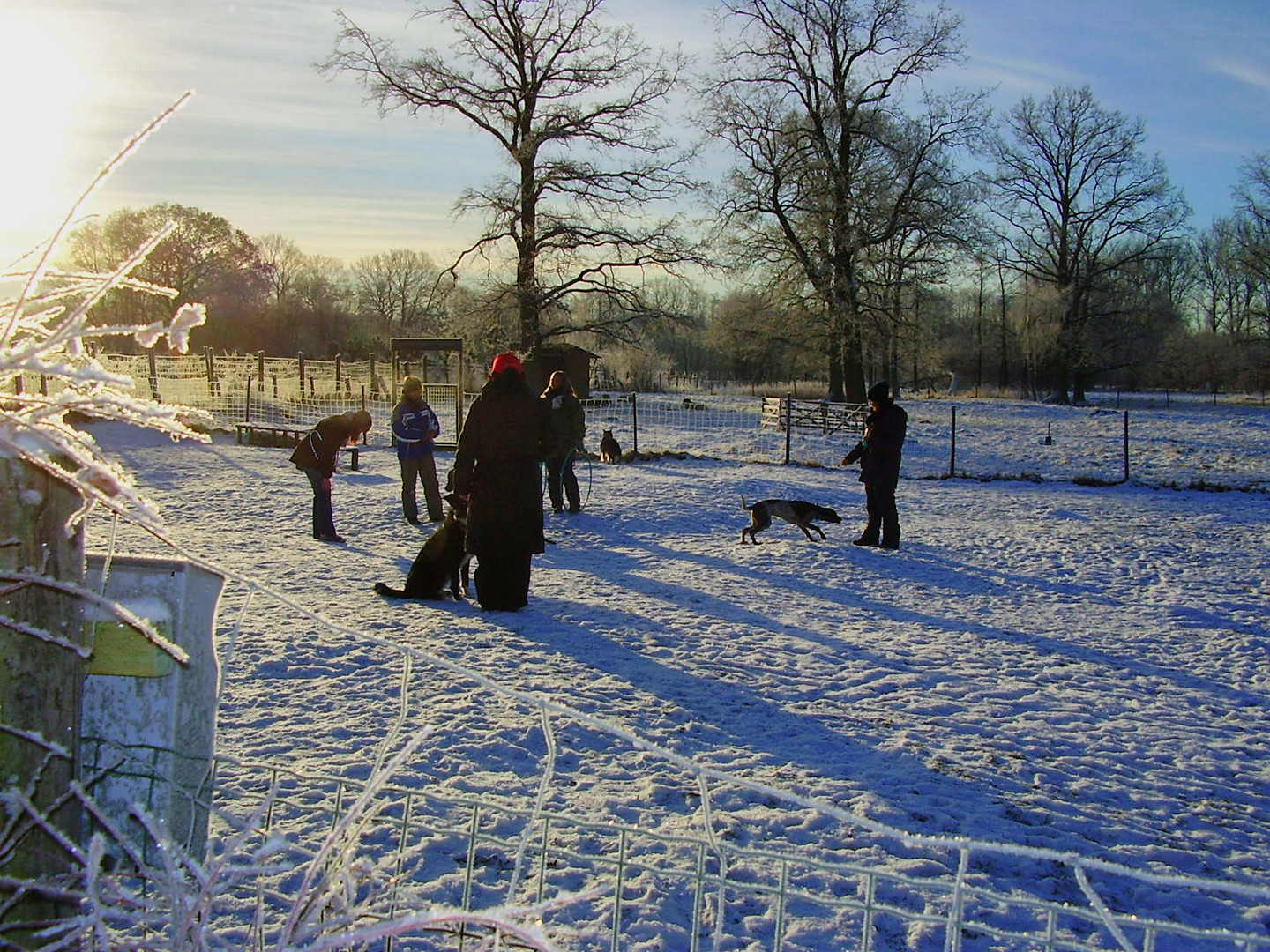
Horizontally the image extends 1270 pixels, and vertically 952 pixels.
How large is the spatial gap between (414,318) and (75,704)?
66079mm

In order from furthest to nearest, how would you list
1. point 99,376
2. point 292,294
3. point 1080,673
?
point 292,294 < point 1080,673 < point 99,376

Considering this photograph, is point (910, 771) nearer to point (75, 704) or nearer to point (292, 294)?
point (75, 704)

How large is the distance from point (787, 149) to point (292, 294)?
53066 millimetres

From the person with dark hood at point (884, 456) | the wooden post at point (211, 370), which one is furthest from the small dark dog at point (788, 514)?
the wooden post at point (211, 370)

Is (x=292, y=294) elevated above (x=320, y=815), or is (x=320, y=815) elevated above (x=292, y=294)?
(x=292, y=294)

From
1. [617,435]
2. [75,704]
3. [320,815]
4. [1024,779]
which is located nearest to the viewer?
[75,704]

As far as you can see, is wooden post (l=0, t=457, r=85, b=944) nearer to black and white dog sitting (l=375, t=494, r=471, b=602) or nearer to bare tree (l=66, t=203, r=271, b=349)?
black and white dog sitting (l=375, t=494, r=471, b=602)

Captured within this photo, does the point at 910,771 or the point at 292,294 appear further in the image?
the point at 292,294

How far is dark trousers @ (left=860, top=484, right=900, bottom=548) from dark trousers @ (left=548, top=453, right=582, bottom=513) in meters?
3.59

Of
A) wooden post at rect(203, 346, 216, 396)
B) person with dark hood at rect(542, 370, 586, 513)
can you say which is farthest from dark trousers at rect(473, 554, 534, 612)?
→ wooden post at rect(203, 346, 216, 396)

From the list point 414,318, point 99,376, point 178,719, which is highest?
point 414,318

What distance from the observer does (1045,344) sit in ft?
136

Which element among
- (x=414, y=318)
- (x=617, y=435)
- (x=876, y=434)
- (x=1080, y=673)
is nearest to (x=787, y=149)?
(x=617, y=435)

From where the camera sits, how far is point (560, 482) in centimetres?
1127
